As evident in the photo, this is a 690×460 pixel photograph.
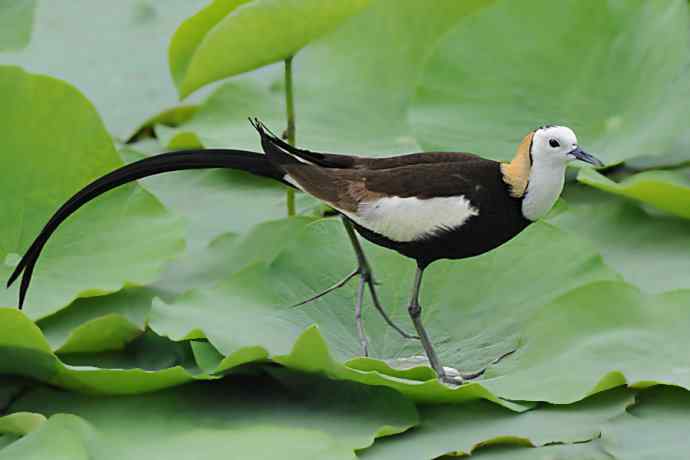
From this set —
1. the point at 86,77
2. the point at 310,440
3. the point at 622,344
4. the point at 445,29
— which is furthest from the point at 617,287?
the point at 86,77

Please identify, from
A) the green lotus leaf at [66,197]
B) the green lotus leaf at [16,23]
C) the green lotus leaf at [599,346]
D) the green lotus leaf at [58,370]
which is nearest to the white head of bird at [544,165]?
the green lotus leaf at [599,346]

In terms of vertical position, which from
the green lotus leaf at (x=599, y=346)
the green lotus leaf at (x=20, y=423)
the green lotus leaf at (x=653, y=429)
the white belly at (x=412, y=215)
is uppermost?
the white belly at (x=412, y=215)

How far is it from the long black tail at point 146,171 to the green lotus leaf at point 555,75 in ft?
1.53

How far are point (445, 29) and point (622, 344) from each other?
0.93 m

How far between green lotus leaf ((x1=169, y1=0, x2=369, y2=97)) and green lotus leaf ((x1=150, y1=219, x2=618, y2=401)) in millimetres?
289

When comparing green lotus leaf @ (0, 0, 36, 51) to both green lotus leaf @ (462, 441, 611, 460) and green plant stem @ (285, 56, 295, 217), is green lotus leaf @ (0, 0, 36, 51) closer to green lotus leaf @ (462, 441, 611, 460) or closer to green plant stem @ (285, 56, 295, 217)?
green plant stem @ (285, 56, 295, 217)

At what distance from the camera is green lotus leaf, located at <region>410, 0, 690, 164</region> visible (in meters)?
2.31

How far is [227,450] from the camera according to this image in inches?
66.6

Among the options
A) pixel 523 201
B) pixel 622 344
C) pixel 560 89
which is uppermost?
pixel 560 89

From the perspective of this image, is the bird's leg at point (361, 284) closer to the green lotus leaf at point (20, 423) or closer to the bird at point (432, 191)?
the bird at point (432, 191)

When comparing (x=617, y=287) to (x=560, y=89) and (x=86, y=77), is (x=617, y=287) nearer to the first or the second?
(x=560, y=89)

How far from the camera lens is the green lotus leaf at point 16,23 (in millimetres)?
2305

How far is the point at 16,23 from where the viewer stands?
2340 millimetres

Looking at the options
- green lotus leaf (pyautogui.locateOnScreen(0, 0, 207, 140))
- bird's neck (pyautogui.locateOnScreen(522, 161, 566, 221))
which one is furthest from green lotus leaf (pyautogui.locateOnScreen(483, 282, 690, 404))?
green lotus leaf (pyautogui.locateOnScreen(0, 0, 207, 140))
